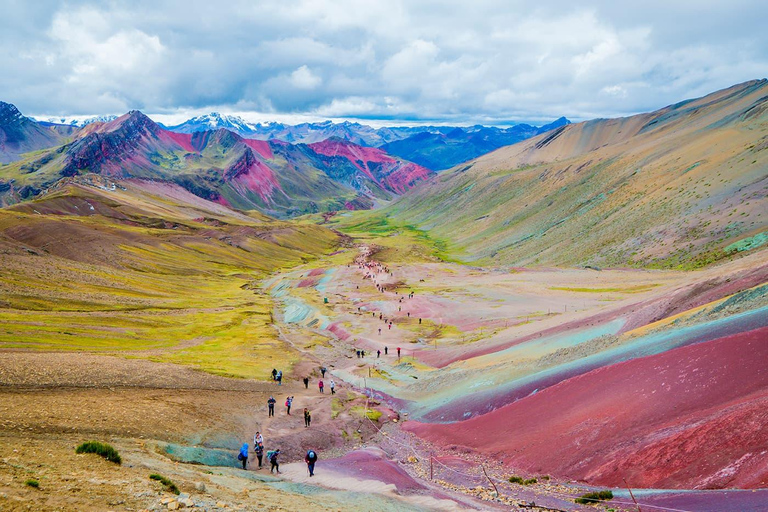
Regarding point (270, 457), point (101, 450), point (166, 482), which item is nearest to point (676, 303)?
point (270, 457)

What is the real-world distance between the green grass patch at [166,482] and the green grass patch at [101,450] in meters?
3.28

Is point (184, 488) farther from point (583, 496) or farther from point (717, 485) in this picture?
point (717, 485)

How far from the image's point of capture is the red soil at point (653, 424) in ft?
82.1

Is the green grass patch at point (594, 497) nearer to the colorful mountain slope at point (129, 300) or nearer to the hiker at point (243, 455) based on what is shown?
the hiker at point (243, 455)

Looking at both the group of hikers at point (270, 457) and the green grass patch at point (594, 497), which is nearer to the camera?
the green grass patch at point (594, 497)

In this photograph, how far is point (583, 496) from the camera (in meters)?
26.9

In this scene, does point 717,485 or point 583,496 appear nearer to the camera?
point 717,485

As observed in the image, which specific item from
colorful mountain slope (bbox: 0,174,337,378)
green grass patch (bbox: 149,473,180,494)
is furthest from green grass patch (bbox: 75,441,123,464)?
colorful mountain slope (bbox: 0,174,337,378)

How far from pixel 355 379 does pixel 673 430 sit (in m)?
43.8

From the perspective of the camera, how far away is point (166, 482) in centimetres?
2316

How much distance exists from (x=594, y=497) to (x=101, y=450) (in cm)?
2733

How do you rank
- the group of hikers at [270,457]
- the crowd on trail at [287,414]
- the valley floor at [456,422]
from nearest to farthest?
1. the valley floor at [456,422]
2. the group of hikers at [270,457]
3. the crowd on trail at [287,414]

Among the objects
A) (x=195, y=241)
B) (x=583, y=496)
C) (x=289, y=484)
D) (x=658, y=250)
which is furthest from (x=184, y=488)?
(x=195, y=241)

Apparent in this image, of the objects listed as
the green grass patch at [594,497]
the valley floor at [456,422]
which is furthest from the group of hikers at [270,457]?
the green grass patch at [594,497]
